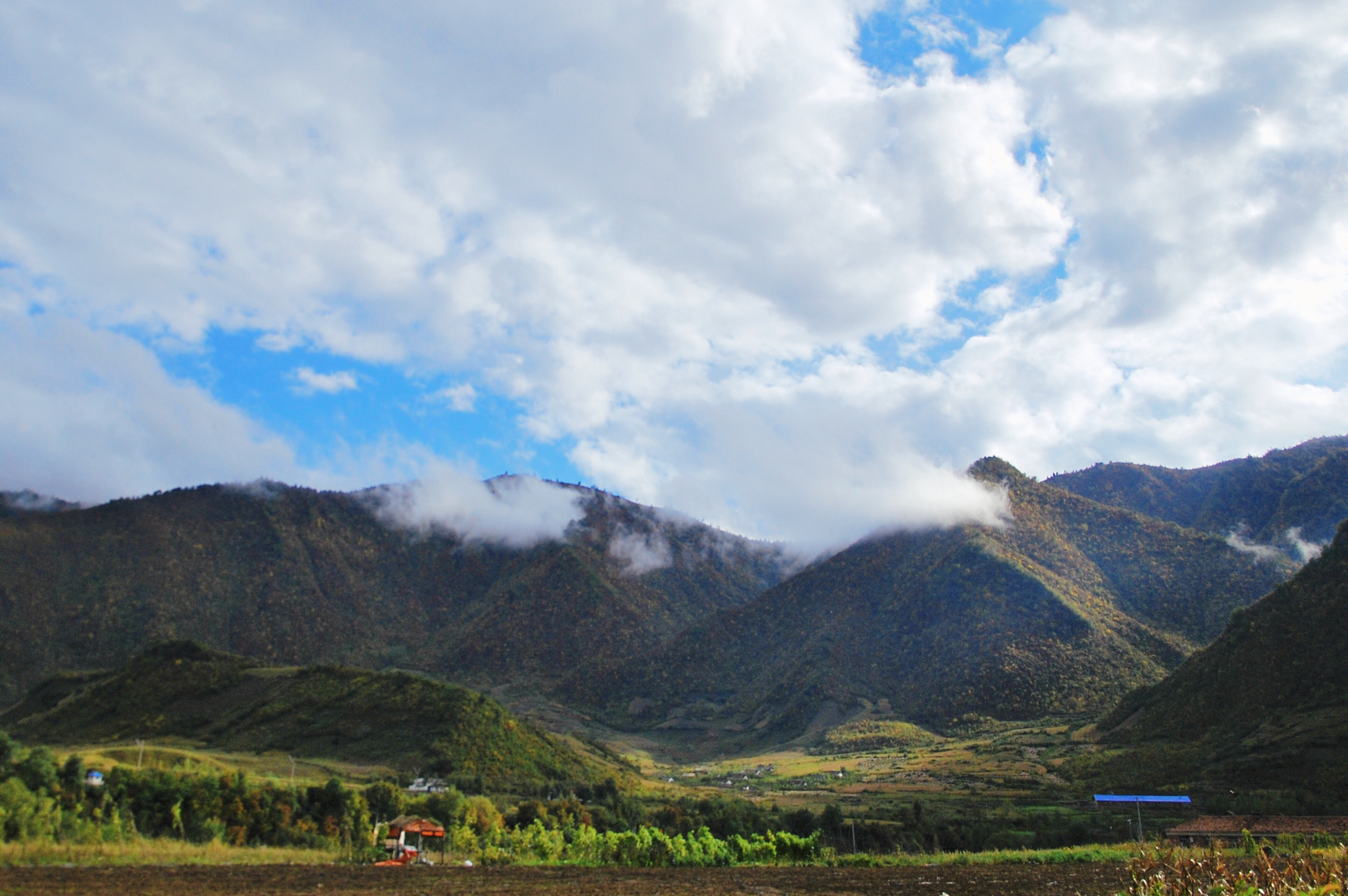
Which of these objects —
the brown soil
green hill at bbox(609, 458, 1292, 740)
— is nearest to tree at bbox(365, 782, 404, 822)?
the brown soil

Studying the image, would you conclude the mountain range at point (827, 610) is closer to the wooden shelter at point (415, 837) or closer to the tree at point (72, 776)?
the wooden shelter at point (415, 837)

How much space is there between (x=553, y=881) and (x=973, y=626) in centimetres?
12108

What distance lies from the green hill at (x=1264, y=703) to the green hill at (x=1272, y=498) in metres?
77.9

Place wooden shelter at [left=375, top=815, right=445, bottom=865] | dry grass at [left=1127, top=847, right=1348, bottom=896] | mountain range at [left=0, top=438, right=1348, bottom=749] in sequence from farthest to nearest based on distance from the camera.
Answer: mountain range at [left=0, top=438, right=1348, bottom=749] → wooden shelter at [left=375, top=815, right=445, bottom=865] → dry grass at [left=1127, top=847, right=1348, bottom=896]

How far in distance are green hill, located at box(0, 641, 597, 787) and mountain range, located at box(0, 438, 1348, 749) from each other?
1664 centimetres

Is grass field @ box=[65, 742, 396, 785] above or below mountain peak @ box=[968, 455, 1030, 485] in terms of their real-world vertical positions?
below

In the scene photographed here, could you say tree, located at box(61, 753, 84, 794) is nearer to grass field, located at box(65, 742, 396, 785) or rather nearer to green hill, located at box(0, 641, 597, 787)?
grass field, located at box(65, 742, 396, 785)

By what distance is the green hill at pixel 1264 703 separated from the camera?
62.8m

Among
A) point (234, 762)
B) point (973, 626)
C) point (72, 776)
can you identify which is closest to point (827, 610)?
point (973, 626)

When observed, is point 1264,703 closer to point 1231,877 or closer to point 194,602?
point 1231,877

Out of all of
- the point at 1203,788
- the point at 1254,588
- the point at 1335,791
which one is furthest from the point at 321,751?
the point at 1254,588

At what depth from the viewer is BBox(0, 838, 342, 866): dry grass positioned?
2898cm

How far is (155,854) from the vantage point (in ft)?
107

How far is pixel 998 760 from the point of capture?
91.5m
